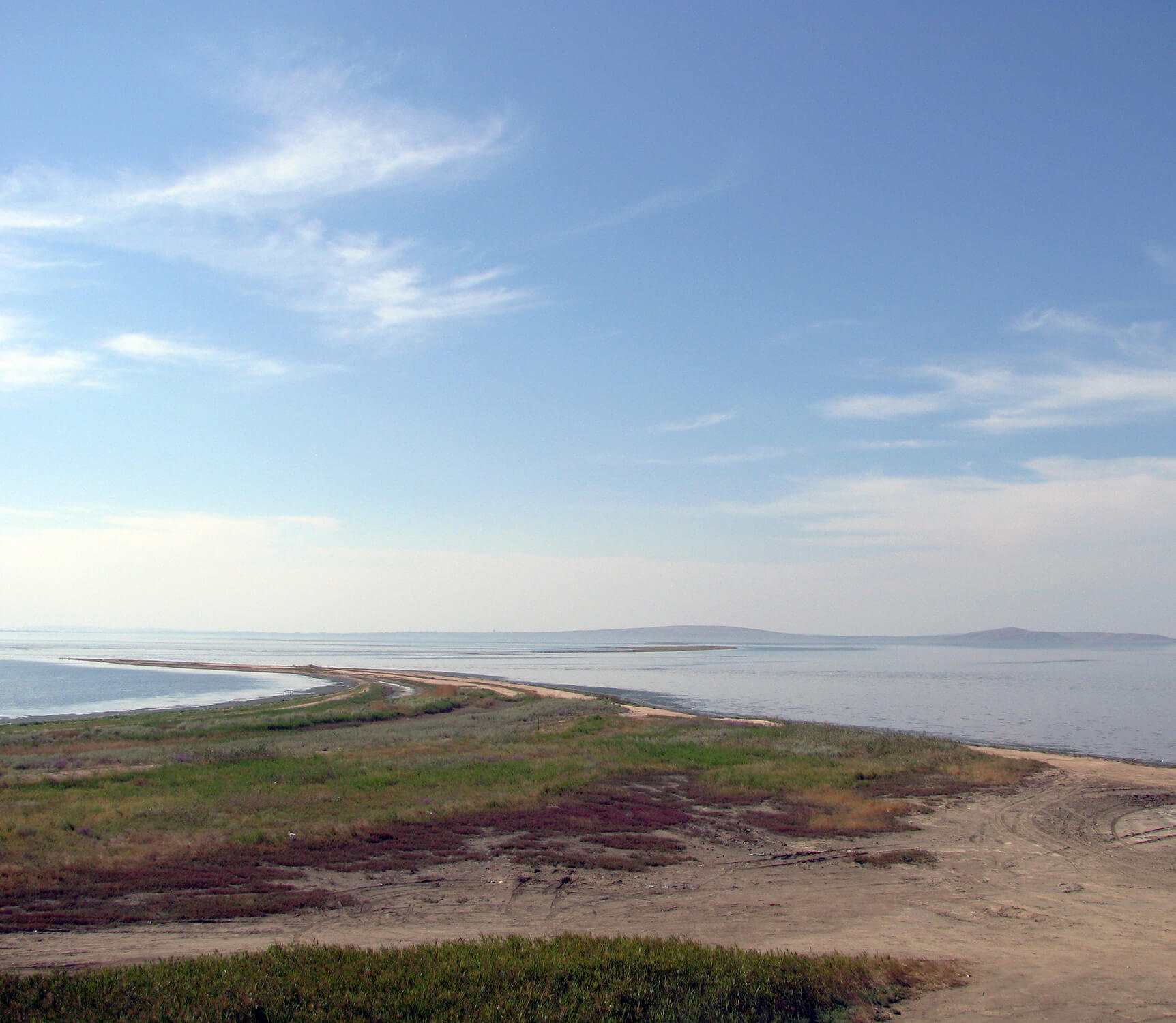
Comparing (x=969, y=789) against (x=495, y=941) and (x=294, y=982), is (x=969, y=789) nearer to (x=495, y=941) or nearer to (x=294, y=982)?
(x=495, y=941)

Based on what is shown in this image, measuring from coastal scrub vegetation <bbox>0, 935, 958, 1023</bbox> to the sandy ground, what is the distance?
1.23m

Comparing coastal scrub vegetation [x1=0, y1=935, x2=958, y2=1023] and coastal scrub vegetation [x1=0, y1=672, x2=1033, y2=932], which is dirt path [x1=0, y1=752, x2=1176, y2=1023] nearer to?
coastal scrub vegetation [x1=0, y1=672, x2=1033, y2=932]

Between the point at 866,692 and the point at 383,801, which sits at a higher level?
the point at 383,801

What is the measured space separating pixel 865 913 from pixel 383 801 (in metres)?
15.1

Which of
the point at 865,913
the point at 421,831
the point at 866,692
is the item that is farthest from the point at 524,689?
the point at 865,913

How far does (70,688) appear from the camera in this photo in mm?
102875

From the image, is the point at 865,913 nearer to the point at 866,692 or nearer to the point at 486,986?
the point at 486,986

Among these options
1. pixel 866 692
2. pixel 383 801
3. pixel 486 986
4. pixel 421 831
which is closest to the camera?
pixel 486 986

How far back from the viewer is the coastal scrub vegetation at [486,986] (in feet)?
29.4

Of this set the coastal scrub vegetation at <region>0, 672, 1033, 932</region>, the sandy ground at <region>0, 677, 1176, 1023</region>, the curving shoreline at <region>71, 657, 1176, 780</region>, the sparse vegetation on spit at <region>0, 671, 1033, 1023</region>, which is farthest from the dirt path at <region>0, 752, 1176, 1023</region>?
the curving shoreline at <region>71, 657, 1176, 780</region>

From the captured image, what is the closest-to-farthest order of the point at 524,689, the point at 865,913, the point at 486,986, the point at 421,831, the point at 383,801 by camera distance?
the point at 486,986
the point at 865,913
the point at 421,831
the point at 383,801
the point at 524,689

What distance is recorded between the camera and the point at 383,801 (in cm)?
2459

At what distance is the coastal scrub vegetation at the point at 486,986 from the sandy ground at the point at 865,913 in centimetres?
123

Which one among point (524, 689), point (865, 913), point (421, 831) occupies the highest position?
point (865, 913)
